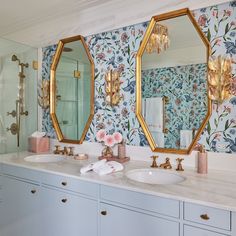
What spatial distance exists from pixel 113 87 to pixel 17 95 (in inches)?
49.2

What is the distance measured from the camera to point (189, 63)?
6.18 feet

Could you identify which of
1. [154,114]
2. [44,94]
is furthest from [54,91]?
[154,114]

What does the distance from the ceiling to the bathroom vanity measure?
50.9 inches

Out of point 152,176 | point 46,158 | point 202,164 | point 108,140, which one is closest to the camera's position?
point 202,164

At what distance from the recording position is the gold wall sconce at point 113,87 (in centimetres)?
225

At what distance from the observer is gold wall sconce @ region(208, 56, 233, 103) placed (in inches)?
67.3

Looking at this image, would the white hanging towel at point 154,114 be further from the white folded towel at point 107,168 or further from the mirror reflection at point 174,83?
the white folded towel at point 107,168

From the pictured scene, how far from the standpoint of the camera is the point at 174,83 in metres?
1.96

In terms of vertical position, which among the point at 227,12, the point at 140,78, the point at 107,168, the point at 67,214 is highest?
the point at 227,12

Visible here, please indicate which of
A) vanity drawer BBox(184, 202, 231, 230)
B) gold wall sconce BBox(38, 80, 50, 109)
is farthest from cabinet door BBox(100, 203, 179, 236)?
gold wall sconce BBox(38, 80, 50, 109)

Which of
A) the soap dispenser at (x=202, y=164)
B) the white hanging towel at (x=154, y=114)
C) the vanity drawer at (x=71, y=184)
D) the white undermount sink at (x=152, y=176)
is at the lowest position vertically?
the vanity drawer at (x=71, y=184)

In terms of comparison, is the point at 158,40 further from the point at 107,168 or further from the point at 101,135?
the point at 107,168

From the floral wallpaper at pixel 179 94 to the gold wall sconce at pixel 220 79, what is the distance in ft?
0.21

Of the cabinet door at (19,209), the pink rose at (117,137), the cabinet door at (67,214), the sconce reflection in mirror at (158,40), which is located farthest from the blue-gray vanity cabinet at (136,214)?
the sconce reflection in mirror at (158,40)
